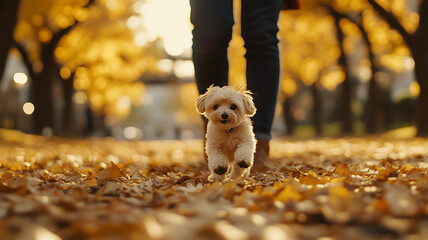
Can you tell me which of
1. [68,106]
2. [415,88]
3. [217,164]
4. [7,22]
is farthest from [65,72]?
[217,164]

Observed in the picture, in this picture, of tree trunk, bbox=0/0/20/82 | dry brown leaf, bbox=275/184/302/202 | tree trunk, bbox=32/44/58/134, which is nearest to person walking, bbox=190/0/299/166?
dry brown leaf, bbox=275/184/302/202

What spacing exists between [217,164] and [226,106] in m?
0.44

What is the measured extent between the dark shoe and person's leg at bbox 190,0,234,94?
0.58 m

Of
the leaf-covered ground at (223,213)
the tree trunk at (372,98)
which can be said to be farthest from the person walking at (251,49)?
the tree trunk at (372,98)

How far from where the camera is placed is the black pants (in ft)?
11.8

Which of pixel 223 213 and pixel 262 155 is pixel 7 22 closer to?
pixel 262 155

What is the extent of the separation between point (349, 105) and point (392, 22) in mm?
7011

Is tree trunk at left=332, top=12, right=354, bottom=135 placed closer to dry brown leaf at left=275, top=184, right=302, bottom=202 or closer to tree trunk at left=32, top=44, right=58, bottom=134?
tree trunk at left=32, top=44, right=58, bottom=134

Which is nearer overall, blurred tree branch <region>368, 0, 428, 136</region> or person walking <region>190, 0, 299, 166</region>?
person walking <region>190, 0, 299, 166</region>

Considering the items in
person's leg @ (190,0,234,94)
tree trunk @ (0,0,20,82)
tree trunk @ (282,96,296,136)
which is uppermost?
tree trunk @ (0,0,20,82)

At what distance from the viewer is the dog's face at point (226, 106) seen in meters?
3.27

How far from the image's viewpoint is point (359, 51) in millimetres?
32531

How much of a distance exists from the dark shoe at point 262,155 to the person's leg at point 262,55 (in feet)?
0.14

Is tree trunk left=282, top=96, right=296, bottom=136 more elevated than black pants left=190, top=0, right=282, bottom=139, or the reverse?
black pants left=190, top=0, right=282, bottom=139
